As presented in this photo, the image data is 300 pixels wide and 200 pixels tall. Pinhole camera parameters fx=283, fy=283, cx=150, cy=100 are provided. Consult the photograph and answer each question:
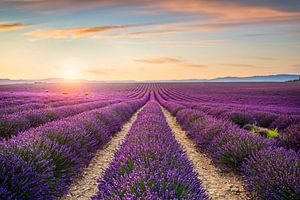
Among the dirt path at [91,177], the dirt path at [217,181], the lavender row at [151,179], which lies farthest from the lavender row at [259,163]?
the dirt path at [91,177]

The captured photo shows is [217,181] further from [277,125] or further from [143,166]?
[277,125]

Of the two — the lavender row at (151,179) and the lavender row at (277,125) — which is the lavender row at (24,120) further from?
the lavender row at (277,125)

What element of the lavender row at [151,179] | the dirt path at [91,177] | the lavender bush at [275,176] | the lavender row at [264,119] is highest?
the lavender row at [151,179]

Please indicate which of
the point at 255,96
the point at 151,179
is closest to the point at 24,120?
the point at 151,179

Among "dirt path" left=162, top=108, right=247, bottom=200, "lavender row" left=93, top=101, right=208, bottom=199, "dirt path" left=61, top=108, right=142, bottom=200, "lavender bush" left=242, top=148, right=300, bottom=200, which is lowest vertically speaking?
"dirt path" left=162, top=108, right=247, bottom=200

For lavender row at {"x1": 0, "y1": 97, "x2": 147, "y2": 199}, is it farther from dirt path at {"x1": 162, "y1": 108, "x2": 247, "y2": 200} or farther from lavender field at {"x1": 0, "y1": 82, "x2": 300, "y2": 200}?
dirt path at {"x1": 162, "y1": 108, "x2": 247, "y2": 200}

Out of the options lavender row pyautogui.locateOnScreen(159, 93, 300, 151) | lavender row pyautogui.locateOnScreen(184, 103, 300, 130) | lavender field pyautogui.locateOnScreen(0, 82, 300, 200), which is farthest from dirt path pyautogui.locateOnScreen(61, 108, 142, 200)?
lavender row pyautogui.locateOnScreen(184, 103, 300, 130)

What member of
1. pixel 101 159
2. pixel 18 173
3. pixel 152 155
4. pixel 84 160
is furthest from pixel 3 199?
pixel 101 159

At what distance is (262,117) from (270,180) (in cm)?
983

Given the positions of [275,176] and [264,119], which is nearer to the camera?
[275,176]

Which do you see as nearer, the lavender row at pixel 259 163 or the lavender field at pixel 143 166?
the lavender field at pixel 143 166

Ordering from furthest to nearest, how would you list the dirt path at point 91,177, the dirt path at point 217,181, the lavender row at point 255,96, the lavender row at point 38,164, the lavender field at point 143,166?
the lavender row at point 255,96, the dirt path at point 217,181, the dirt path at point 91,177, the lavender row at point 38,164, the lavender field at point 143,166

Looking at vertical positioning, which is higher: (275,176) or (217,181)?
(275,176)

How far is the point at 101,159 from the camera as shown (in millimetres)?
6746
